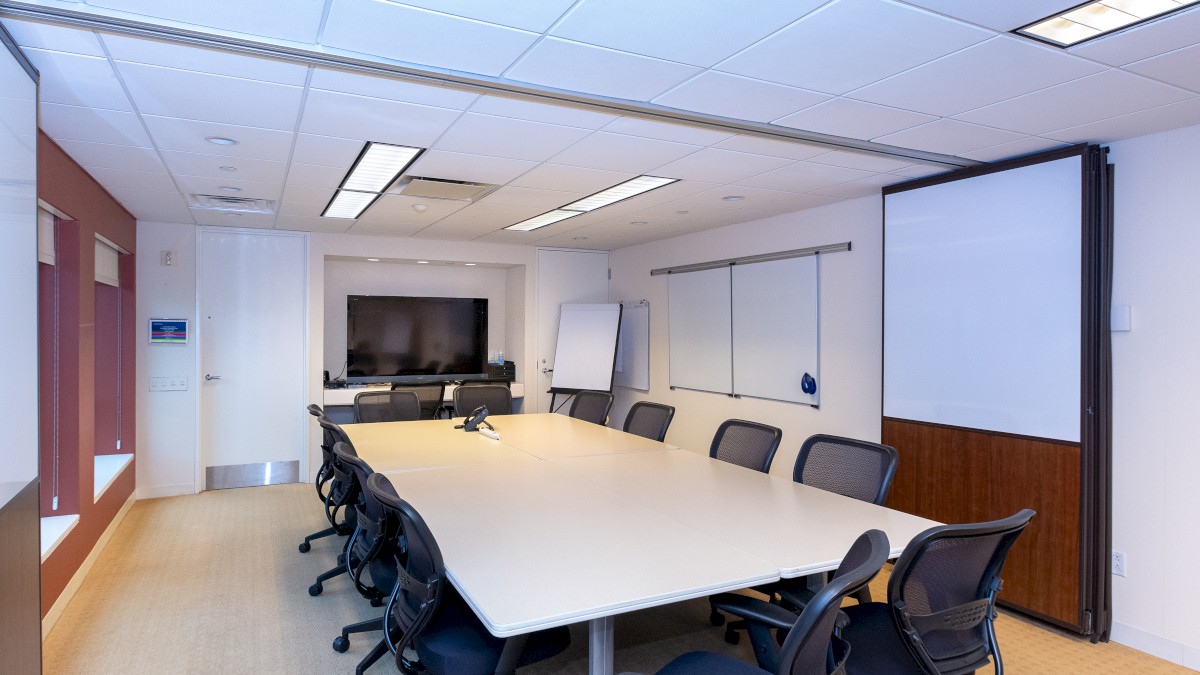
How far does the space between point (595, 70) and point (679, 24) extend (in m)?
0.48

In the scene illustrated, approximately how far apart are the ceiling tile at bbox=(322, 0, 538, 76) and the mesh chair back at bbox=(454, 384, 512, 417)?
4.25 metres

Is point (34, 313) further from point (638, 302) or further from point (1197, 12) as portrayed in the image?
point (638, 302)

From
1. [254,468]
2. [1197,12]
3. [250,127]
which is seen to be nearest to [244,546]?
[254,468]

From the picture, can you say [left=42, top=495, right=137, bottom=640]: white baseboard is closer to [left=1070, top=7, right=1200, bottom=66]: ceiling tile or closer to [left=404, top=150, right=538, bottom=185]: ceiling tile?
[left=404, top=150, right=538, bottom=185]: ceiling tile

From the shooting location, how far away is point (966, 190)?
13.8ft

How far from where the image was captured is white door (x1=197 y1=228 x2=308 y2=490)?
6.71 metres

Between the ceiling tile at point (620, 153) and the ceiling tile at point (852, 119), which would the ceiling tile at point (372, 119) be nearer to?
the ceiling tile at point (620, 153)

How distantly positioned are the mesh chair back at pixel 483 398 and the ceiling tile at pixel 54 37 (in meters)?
4.36

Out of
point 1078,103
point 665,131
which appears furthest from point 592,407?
point 1078,103

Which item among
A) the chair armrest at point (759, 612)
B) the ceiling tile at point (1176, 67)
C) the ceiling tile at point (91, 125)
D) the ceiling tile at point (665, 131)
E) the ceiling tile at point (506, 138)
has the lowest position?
the chair armrest at point (759, 612)

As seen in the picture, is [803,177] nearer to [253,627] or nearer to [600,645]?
[600,645]

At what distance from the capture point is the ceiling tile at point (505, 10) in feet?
6.94

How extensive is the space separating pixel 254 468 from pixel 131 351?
1.59 m

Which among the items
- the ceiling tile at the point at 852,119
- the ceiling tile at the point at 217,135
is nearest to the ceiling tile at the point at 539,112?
the ceiling tile at the point at 852,119
